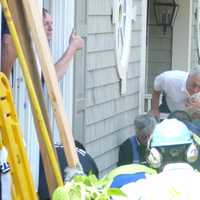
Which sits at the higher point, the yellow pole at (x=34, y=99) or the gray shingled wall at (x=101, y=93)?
the yellow pole at (x=34, y=99)

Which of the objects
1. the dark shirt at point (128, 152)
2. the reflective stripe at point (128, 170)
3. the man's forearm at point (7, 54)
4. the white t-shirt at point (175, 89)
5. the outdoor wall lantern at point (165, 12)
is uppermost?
the man's forearm at point (7, 54)

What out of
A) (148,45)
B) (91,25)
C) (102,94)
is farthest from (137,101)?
(148,45)

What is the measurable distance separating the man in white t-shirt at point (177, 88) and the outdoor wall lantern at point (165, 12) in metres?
3.07

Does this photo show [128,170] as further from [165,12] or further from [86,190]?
[165,12]

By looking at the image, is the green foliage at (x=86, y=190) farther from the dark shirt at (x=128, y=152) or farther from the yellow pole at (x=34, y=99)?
the dark shirt at (x=128, y=152)

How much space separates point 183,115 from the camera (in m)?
6.70

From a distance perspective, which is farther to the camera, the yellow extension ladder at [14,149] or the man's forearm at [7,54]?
the man's forearm at [7,54]

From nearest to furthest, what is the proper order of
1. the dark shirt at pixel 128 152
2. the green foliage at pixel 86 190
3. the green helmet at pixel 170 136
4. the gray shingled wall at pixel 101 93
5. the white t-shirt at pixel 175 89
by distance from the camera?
the green foliage at pixel 86 190, the green helmet at pixel 170 136, the gray shingled wall at pixel 101 93, the dark shirt at pixel 128 152, the white t-shirt at pixel 175 89

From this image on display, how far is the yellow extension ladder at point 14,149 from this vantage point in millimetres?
3490

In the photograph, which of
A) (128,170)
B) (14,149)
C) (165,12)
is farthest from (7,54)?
(165,12)

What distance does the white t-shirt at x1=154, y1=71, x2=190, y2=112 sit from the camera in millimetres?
8016

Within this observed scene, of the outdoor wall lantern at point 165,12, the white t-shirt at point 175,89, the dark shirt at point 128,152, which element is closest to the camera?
the dark shirt at point 128,152

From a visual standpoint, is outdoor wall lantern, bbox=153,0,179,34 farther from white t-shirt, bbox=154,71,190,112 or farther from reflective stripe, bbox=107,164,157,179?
reflective stripe, bbox=107,164,157,179

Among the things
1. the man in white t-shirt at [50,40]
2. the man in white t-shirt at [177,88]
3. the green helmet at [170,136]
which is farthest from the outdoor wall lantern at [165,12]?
the green helmet at [170,136]
